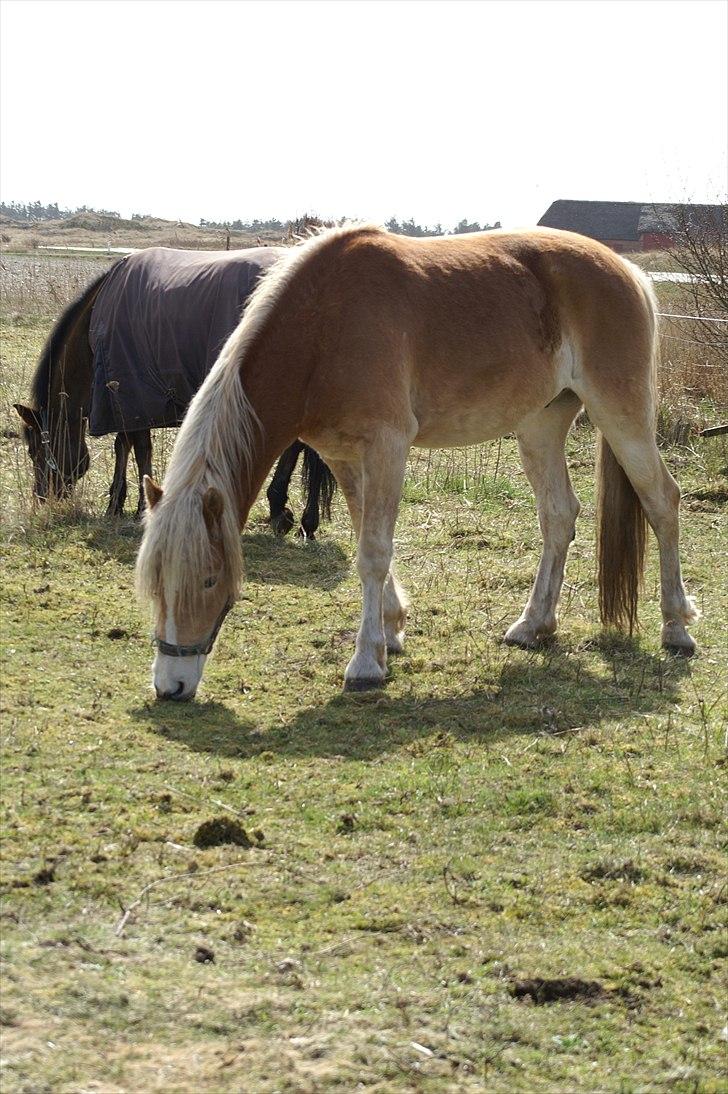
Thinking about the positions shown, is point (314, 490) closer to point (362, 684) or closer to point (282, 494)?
point (282, 494)

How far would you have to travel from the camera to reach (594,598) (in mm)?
7270

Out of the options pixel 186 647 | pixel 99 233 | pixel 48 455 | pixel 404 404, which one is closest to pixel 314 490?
pixel 48 455

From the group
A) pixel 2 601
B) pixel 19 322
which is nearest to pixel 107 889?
pixel 2 601

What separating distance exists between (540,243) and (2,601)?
10.4 feet

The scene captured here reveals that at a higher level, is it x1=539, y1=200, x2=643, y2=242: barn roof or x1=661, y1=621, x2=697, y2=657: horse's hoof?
x1=539, y1=200, x2=643, y2=242: barn roof

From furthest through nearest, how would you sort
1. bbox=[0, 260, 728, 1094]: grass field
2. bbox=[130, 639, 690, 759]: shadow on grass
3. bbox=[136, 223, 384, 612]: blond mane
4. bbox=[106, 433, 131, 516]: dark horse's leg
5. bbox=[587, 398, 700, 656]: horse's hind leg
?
bbox=[106, 433, 131, 516]: dark horse's leg < bbox=[587, 398, 700, 656]: horse's hind leg < bbox=[136, 223, 384, 612]: blond mane < bbox=[130, 639, 690, 759]: shadow on grass < bbox=[0, 260, 728, 1094]: grass field

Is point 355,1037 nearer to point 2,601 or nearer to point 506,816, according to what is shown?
point 506,816

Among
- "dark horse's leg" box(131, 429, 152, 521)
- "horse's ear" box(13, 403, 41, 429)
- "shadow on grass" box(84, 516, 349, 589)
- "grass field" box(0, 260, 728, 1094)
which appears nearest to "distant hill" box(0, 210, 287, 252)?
"horse's ear" box(13, 403, 41, 429)

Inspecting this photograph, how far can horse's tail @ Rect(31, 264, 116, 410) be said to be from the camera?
8.89m

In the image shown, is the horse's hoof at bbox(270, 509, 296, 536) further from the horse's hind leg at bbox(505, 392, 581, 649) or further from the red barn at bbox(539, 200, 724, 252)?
the red barn at bbox(539, 200, 724, 252)

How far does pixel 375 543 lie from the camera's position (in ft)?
18.4

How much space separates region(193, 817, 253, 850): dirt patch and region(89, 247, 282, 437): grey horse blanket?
14.5 feet

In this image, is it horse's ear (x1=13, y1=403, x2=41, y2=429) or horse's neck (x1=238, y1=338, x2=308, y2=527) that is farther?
horse's ear (x1=13, y1=403, x2=41, y2=429)

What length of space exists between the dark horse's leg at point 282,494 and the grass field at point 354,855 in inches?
57.2
